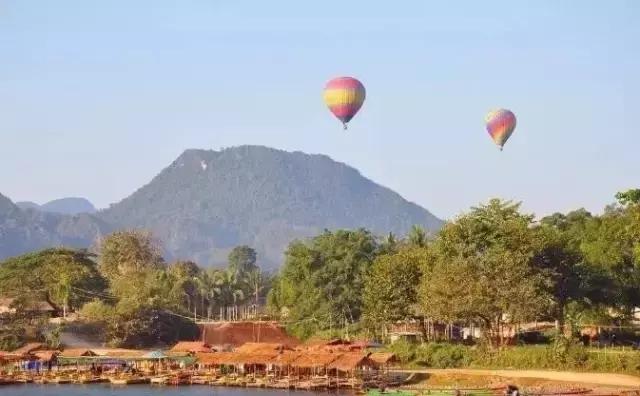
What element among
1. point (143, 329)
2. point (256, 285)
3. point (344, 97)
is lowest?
point (143, 329)

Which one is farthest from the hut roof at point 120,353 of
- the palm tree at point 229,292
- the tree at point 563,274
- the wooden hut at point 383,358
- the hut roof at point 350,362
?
the palm tree at point 229,292

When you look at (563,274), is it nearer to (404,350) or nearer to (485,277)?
(485,277)

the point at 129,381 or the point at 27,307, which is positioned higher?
the point at 27,307

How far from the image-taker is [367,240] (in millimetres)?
75438

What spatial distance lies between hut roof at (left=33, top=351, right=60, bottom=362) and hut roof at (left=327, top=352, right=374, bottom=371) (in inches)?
794

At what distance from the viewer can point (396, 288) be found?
199ft

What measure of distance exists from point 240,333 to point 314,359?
1193 inches

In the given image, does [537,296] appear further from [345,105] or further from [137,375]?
[137,375]

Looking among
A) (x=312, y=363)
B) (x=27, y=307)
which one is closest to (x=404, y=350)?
(x=312, y=363)

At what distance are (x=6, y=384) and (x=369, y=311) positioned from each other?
22286mm

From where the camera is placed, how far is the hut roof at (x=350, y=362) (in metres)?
51.2

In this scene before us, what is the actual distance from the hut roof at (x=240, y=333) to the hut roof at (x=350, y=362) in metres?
26.6

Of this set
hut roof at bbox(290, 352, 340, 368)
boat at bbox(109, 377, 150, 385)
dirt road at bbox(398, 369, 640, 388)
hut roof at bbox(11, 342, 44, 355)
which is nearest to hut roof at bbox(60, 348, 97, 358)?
hut roof at bbox(11, 342, 44, 355)

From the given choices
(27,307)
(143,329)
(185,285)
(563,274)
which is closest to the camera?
(563,274)
